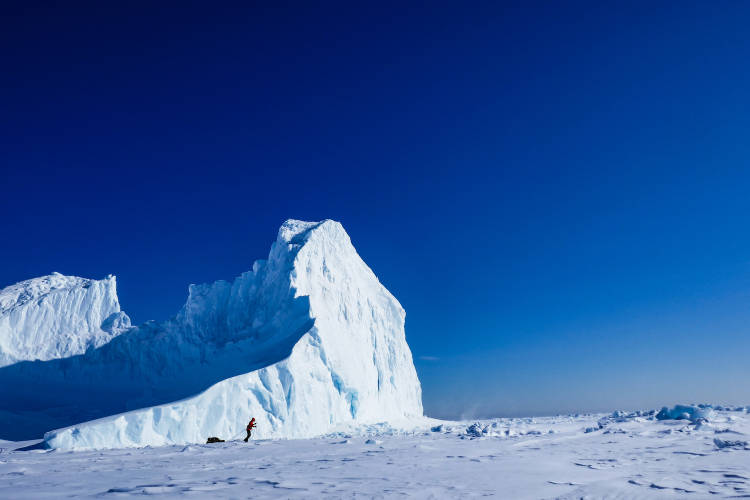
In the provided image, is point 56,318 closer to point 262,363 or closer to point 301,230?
point 301,230

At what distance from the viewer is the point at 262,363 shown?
28859 mm

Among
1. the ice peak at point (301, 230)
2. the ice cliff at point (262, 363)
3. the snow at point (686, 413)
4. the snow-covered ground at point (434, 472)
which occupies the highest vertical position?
the ice peak at point (301, 230)

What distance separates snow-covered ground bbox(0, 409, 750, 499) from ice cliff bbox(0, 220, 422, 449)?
14192 mm

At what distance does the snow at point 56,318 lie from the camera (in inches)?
1638

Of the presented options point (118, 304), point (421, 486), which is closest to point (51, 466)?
point (421, 486)

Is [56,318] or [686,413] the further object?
[56,318]

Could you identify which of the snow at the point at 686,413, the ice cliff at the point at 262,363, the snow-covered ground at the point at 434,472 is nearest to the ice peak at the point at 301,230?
the ice cliff at the point at 262,363

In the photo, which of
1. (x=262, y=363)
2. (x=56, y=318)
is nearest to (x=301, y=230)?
(x=262, y=363)

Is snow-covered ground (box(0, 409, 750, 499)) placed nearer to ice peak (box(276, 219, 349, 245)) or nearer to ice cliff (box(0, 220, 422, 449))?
ice cliff (box(0, 220, 422, 449))

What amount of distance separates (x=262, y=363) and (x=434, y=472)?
23055mm

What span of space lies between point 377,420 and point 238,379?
13829 millimetres

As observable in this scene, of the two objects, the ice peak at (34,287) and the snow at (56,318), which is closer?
the snow at (56,318)

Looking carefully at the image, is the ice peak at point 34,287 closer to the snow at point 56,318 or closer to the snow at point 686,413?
the snow at point 56,318

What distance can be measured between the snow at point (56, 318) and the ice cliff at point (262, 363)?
3.13 m
